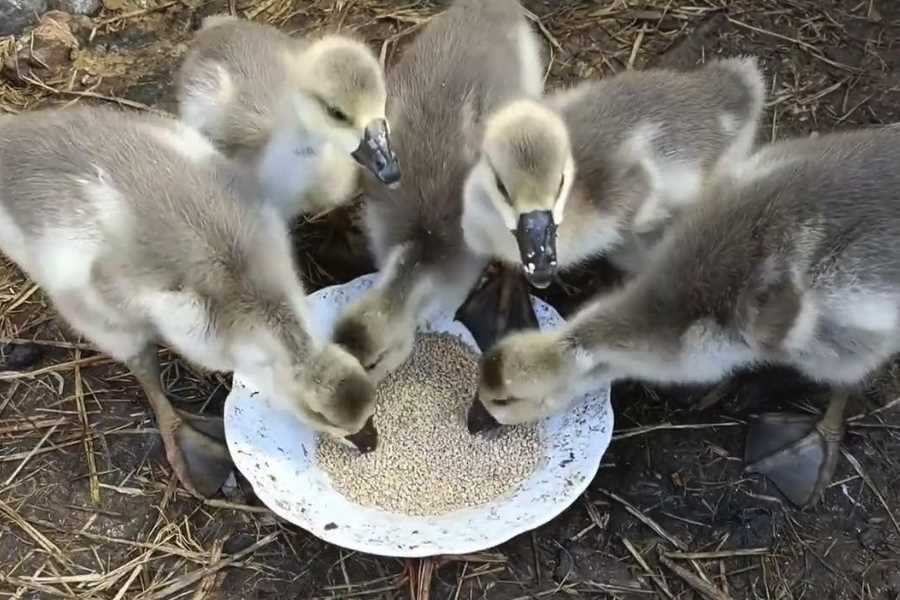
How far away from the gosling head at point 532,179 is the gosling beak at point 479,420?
1.17 ft

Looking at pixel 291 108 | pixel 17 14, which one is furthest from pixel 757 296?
pixel 17 14

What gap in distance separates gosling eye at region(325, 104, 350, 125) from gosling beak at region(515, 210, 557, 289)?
41 centimetres

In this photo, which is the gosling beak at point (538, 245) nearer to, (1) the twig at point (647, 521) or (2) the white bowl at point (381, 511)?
(2) the white bowl at point (381, 511)

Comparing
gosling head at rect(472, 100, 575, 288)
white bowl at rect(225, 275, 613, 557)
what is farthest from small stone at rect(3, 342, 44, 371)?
gosling head at rect(472, 100, 575, 288)

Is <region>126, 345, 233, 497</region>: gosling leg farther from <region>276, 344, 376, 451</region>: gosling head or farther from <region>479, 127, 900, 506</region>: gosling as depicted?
<region>479, 127, 900, 506</region>: gosling

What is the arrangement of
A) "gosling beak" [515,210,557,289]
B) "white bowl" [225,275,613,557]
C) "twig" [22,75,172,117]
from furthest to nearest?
"twig" [22,75,172,117] < "white bowl" [225,275,613,557] < "gosling beak" [515,210,557,289]

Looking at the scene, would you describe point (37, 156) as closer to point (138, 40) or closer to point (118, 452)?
point (118, 452)

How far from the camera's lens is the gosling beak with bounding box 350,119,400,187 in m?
1.88

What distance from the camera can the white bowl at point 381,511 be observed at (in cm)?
184

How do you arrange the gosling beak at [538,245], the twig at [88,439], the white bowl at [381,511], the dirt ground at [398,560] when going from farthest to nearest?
the twig at [88,439], the dirt ground at [398,560], the white bowl at [381,511], the gosling beak at [538,245]

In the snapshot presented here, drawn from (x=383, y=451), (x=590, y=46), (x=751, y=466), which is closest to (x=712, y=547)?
(x=751, y=466)

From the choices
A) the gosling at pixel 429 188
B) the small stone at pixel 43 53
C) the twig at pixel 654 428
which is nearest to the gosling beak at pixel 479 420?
the gosling at pixel 429 188

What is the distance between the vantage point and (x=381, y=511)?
196cm

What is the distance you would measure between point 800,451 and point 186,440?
1.20 m
